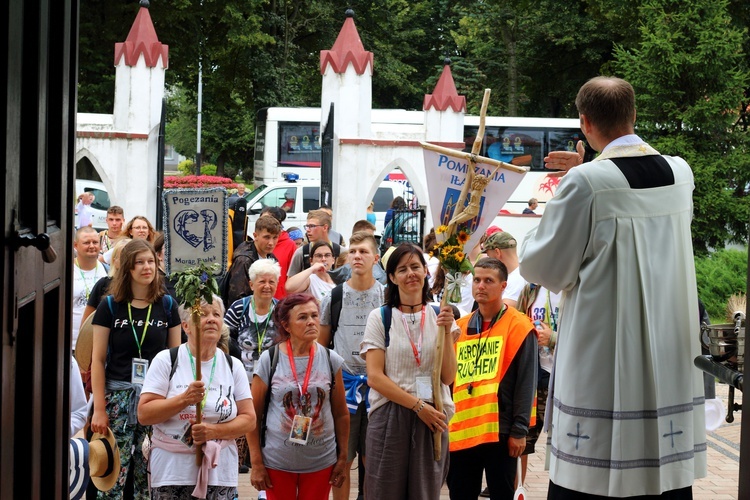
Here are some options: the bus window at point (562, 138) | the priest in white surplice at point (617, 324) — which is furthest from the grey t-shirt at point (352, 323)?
the bus window at point (562, 138)

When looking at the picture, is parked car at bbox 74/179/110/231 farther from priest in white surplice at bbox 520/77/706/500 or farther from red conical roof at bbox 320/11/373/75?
priest in white surplice at bbox 520/77/706/500

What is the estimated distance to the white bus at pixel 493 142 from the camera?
32.6 metres

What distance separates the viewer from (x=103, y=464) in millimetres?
5949

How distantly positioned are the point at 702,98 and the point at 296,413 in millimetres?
21284

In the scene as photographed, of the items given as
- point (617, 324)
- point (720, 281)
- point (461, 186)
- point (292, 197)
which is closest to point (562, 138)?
point (292, 197)

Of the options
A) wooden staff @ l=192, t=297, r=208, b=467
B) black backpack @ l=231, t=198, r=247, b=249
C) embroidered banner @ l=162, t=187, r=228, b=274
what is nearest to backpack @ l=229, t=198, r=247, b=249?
black backpack @ l=231, t=198, r=247, b=249

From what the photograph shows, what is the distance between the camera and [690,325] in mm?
4027

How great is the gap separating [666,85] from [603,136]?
2220cm

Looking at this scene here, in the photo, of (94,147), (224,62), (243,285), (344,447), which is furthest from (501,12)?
(344,447)

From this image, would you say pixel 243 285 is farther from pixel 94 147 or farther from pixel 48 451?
pixel 94 147

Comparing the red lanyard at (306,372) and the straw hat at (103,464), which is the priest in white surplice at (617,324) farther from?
the straw hat at (103,464)

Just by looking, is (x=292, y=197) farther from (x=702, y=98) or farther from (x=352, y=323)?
(x=352, y=323)

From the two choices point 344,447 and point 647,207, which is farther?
point 344,447

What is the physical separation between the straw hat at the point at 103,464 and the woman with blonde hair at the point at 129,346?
0.46 metres
